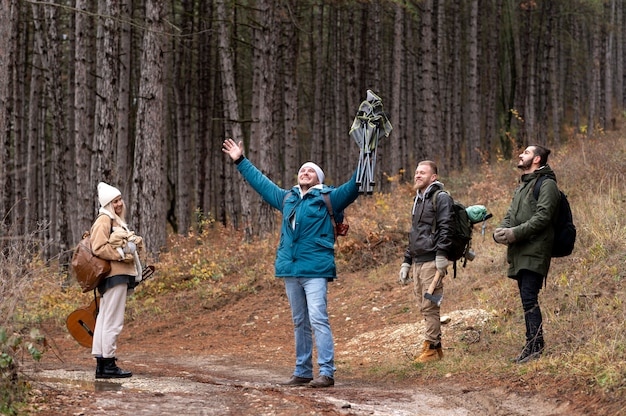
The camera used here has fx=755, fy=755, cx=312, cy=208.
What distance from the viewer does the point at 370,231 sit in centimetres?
1559

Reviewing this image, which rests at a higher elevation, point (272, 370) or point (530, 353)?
point (530, 353)

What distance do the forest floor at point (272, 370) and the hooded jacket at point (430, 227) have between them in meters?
1.30

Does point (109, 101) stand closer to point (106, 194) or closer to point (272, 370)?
point (106, 194)

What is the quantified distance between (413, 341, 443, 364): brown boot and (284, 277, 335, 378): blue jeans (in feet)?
4.45

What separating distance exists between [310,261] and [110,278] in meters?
2.14

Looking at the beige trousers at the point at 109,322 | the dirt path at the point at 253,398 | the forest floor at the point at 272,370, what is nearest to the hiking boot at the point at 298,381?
the dirt path at the point at 253,398

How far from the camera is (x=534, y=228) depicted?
24.8ft

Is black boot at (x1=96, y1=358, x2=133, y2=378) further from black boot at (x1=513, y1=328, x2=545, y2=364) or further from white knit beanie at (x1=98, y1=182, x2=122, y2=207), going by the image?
black boot at (x1=513, y1=328, x2=545, y2=364)

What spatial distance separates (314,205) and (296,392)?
190cm

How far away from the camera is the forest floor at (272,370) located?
6.30 m

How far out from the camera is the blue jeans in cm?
768

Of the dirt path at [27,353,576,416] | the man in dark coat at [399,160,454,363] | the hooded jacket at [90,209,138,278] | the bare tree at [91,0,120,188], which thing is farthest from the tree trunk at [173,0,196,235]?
the man in dark coat at [399,160,454,363]

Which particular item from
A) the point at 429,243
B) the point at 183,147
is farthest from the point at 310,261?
the point at 183,147

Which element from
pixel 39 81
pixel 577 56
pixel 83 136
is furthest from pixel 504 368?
pixel 577 56
